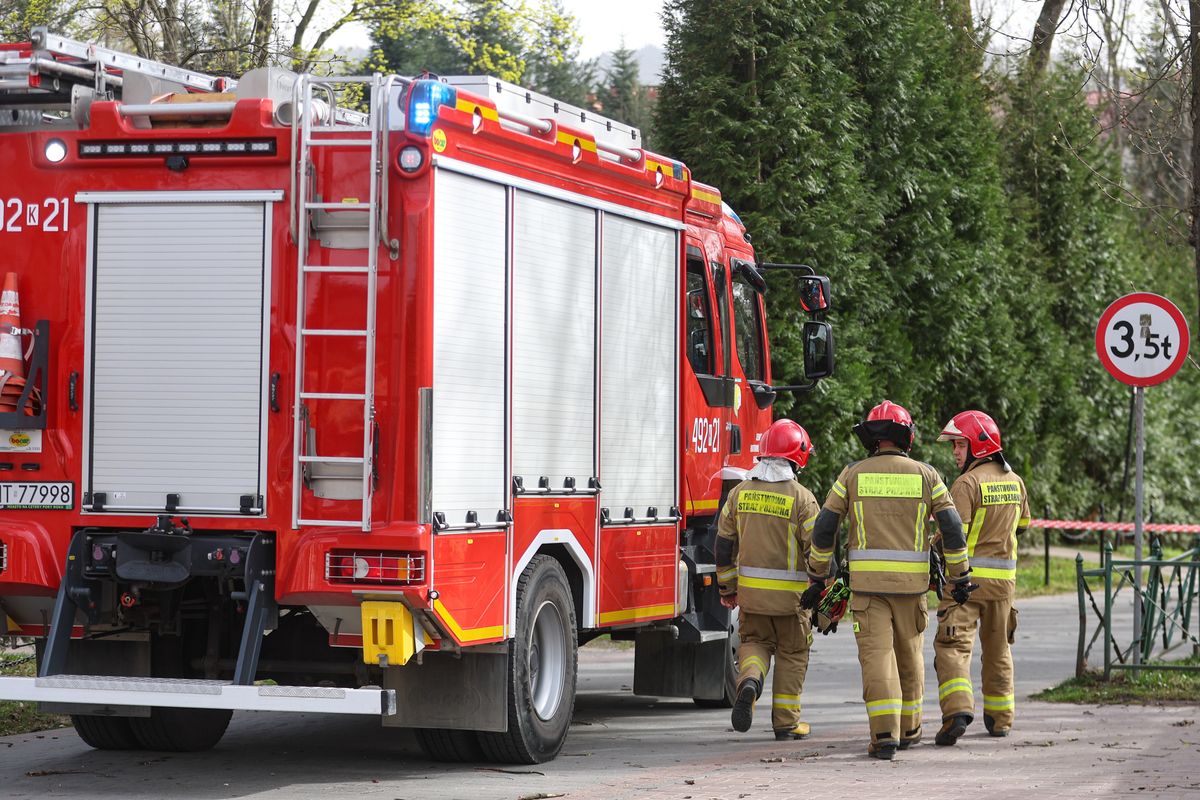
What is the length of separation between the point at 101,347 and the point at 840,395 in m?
11.8

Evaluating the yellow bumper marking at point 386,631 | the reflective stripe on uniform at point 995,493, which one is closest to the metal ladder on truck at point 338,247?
the yellow bumper marking at point 386,631

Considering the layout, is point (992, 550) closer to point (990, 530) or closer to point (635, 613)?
point (990, 530)

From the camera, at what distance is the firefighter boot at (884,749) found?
9.25m

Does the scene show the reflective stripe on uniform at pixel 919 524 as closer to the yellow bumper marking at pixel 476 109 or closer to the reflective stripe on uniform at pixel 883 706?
the reflective stripe on uniform at pixel 883 706

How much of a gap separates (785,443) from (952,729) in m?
1.91

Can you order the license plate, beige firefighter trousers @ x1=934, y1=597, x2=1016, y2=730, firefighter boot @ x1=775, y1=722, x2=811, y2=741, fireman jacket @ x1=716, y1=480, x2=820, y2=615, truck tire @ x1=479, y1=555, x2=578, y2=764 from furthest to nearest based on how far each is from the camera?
firefighter boot @ x1=775, y1=722, x2=811, y2=741, beige firefighter trousers @ x1=934, y1=597, x2=1016, y2=730, fireman jacket @ x1=716, y1=480, x2=820, y2=615, truck tire @ x1=479, y1=555, x2=578, y2=764, the license plate

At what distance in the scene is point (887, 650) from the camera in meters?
9.28

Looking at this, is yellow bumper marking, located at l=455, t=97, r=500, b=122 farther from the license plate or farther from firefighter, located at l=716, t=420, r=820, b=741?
firefighter, located at l=716, t=420, r=820, b=741

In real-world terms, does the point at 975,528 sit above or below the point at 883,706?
above

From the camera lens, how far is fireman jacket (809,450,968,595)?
927 cm

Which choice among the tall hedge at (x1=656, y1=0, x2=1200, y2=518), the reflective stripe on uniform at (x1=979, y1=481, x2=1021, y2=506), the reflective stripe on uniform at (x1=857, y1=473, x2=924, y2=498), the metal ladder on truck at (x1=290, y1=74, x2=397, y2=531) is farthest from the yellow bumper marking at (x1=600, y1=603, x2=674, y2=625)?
the tall hedge at (x1=656, y1=0, x2=1200, y2=518)

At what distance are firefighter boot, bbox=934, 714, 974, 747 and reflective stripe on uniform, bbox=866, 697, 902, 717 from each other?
0.67 m

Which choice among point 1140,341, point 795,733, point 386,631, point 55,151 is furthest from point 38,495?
point 1140,341

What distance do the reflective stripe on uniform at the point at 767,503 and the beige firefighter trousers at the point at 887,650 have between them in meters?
0.66
